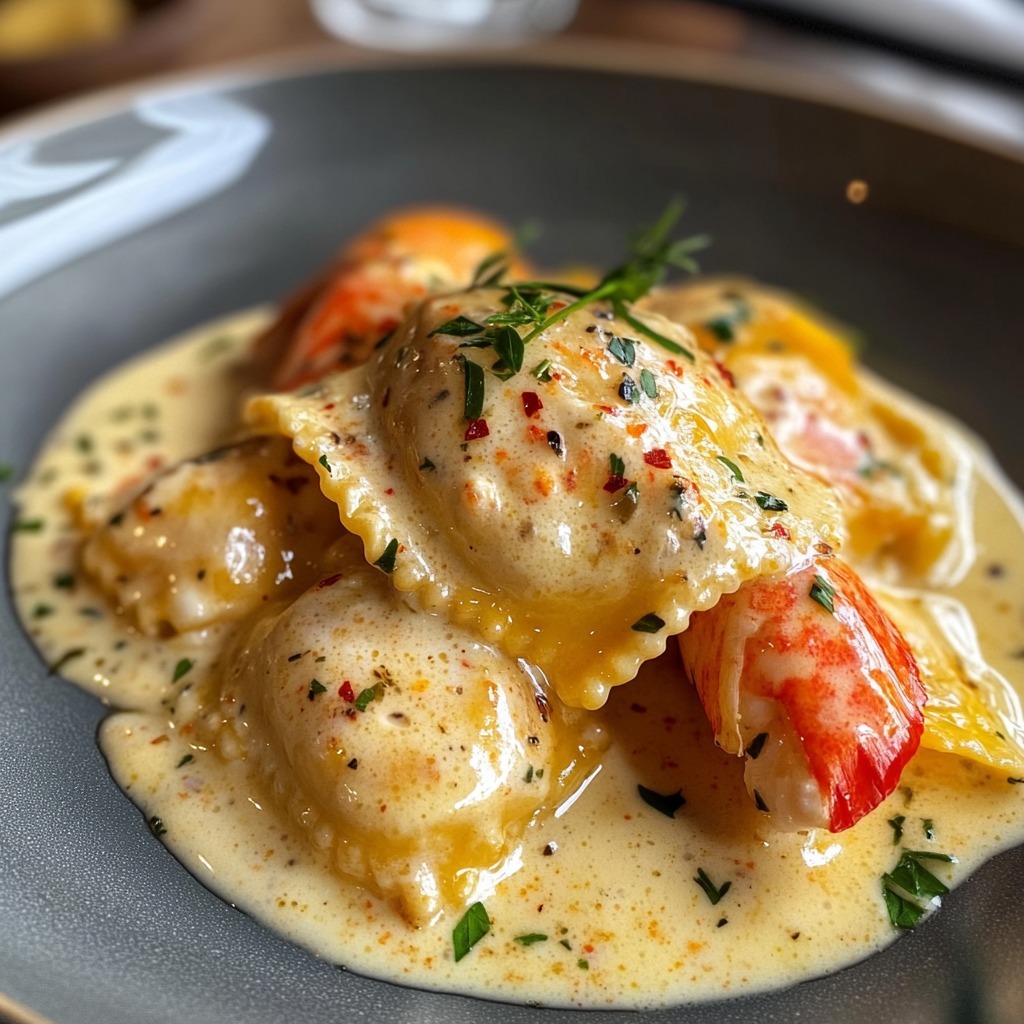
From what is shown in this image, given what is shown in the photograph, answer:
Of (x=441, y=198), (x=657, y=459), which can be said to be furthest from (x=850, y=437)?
(x=441, y=198)

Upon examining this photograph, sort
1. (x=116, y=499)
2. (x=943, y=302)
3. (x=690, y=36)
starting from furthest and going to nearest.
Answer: (x=690, y=36)
(x=943, y=302)
(x=116, y=499)

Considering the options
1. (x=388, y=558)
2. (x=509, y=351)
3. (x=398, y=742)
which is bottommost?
(x=398, y=742)

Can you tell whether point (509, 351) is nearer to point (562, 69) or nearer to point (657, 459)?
point (657, 459)

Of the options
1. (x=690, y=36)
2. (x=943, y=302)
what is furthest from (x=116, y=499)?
(x=690, y=36)

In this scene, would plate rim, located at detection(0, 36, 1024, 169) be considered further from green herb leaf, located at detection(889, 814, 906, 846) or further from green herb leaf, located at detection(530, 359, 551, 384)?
green herb leaf, located at detection(889, 814, 906, 846)

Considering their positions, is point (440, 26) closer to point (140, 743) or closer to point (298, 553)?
point (298, 553)

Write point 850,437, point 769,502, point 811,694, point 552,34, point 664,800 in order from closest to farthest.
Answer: point 811,694 → point 769,502 → point 664,800 → point 850,437 → point 552,34
